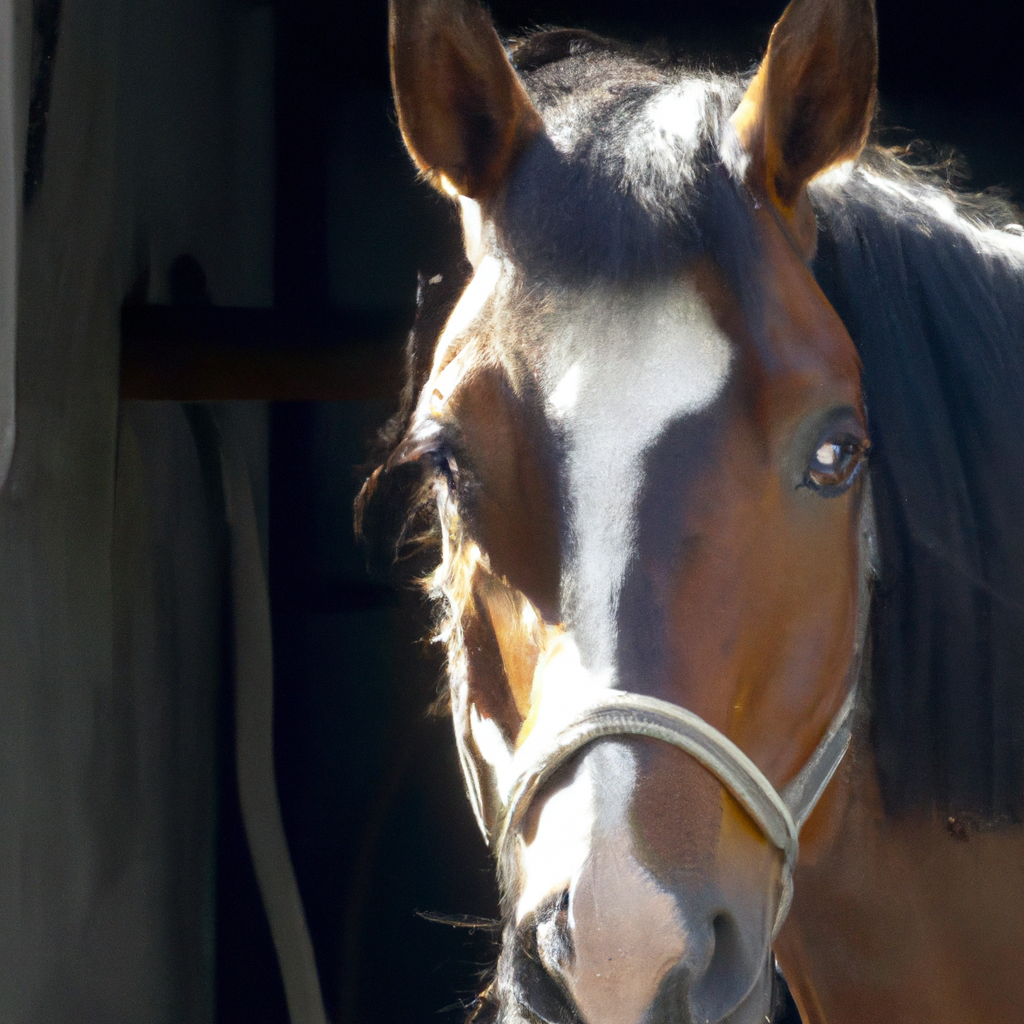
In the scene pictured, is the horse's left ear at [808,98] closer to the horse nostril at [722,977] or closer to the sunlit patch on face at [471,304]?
the sunlit patch on face at [471,304]

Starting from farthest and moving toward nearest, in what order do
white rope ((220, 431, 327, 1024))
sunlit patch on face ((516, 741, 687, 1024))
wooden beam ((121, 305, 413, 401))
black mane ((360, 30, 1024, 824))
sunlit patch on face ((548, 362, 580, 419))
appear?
white rope ((220, 431, 327, 1024)), wooden beam ((121, 305, 413, 401)), black mane ((360, 30, 1024, 824)), sunlit patch on face ((548, 362, 580, 419)), sunlit patch on face ((516, 741, 687, 1024))

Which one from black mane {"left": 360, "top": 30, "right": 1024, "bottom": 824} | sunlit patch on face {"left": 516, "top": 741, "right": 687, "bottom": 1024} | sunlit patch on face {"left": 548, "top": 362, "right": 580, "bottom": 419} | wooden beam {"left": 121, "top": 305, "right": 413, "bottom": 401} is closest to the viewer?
sunlit patch on face {"left": 516, "top": 741, "right": 687, "bottom": 1024}

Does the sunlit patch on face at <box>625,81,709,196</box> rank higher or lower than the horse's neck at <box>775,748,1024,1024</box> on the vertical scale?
higher

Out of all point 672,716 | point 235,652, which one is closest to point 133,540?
point 235,652

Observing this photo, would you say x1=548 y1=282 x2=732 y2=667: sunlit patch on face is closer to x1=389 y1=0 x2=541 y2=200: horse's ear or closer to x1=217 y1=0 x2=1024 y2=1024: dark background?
x1=389 y1=0 x2=541 y2=200: horse's ear

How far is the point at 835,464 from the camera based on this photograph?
0.59 metres

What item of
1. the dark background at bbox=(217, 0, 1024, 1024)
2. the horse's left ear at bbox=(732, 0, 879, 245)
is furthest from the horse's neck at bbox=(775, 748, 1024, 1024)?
the dark background at bbox=(217, 0, 1024, 1024)

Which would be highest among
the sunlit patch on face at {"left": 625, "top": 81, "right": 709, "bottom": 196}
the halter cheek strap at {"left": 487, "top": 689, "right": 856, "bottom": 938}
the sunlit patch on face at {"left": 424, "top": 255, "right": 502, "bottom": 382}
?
the sunlit patch on face at {"left": 625, "top": 81, "right": 709, "bottom": 196}

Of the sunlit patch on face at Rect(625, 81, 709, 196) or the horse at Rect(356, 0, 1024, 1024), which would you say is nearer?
the horse at Rect(356, 0, 1024, 1024)

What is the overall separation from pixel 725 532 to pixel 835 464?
0.11 m

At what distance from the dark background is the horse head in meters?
0.51

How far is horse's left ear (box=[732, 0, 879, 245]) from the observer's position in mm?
594

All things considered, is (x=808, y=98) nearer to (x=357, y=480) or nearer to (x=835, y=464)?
(x=835, y=464)

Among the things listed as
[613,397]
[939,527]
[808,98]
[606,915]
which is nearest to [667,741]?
[606,915]
